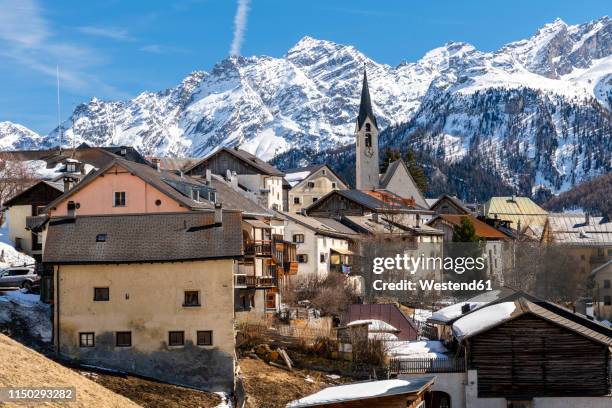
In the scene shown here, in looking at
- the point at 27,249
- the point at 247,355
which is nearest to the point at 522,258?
the point at 27,249

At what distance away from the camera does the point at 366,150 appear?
18850 cm

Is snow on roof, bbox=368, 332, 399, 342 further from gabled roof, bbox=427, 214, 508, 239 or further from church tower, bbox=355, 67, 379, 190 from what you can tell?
church tower, bbox=355, 67, 379, 190

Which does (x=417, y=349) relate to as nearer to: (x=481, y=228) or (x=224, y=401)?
(x=224, y=401)

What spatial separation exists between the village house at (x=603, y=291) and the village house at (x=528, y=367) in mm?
46086

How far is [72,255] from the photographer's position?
54.6 metres

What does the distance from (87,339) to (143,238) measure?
574 cm

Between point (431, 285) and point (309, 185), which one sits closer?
point (431, 285)

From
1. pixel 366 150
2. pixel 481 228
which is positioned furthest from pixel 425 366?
pixel 366 150

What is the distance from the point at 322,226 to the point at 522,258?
1222 inches

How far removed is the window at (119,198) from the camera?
64.8 metres

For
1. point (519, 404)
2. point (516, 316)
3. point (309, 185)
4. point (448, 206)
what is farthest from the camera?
point (448, 206)

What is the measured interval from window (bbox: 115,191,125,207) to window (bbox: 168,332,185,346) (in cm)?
1378

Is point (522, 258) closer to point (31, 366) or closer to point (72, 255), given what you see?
point (72, 255)

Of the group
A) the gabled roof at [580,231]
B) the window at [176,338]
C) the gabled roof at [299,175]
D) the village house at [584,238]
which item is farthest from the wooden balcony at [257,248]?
the gabled roof at [299,175]
